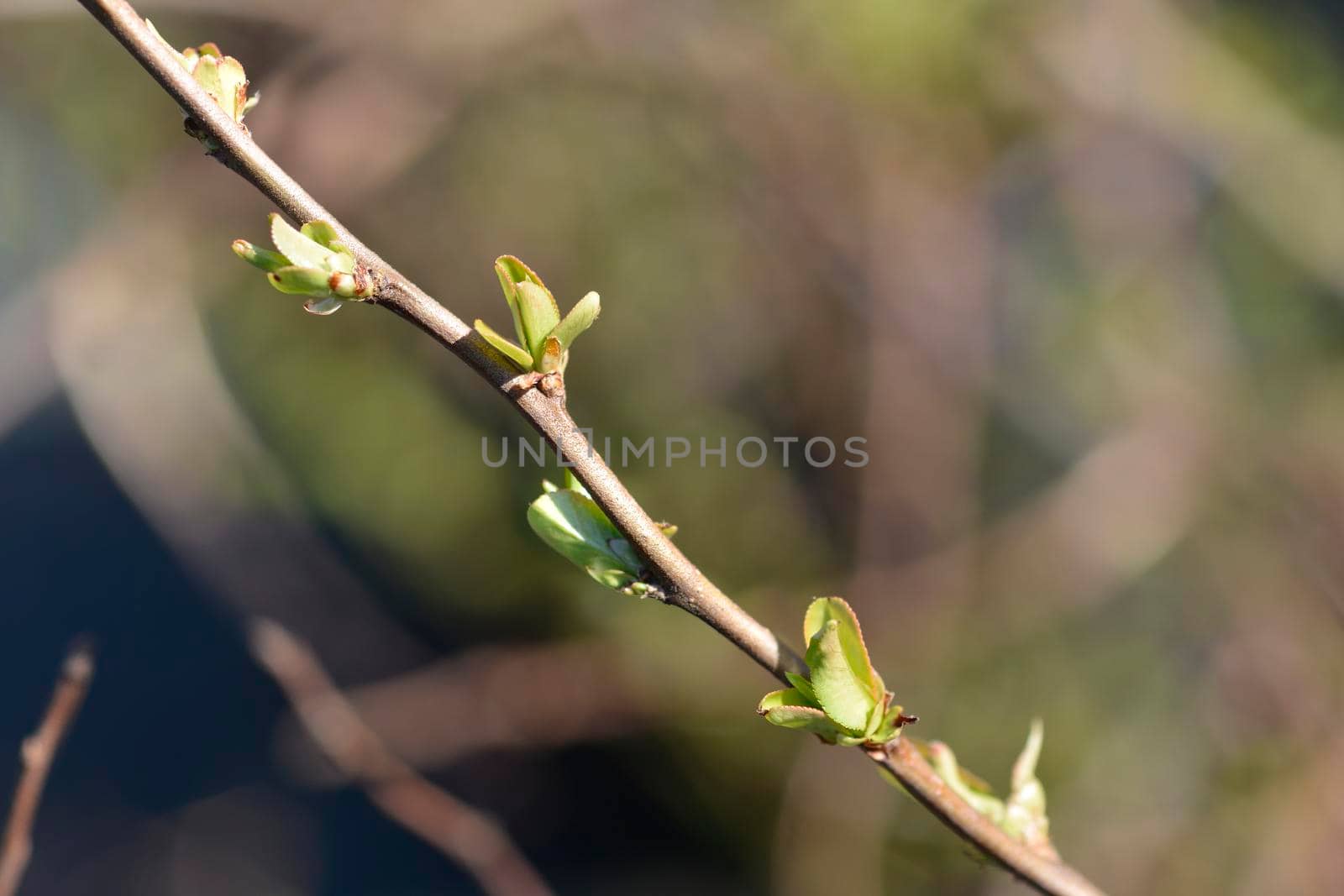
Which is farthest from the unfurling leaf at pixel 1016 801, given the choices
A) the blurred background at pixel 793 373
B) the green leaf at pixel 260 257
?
the blurred background at pixel 793 373

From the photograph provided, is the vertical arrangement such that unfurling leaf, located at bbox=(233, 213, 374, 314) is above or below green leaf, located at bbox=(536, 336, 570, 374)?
above

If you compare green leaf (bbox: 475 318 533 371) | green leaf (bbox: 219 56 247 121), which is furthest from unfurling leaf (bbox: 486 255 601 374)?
green leaf (bbox: 219 56 247 121)

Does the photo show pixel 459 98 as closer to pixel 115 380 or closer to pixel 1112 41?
pixel 115 380

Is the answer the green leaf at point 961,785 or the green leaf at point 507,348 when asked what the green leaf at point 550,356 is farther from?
the green leaf at point 961,785

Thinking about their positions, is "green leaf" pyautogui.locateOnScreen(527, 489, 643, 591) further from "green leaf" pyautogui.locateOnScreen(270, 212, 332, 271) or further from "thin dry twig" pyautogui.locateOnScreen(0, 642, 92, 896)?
"thin dry twig" pyautogui.locateOnScreen(0, 642, 92, 896)

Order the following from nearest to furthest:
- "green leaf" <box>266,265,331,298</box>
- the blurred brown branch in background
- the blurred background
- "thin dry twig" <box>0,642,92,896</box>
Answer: "green leaf" <box>266,265,331,298</box> < "thin dry twig" <box>0,642,92,896</box> < the blurred background < the blurred brown branch in background

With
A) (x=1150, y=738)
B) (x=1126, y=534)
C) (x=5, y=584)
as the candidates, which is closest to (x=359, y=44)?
(x=5, y=584)
